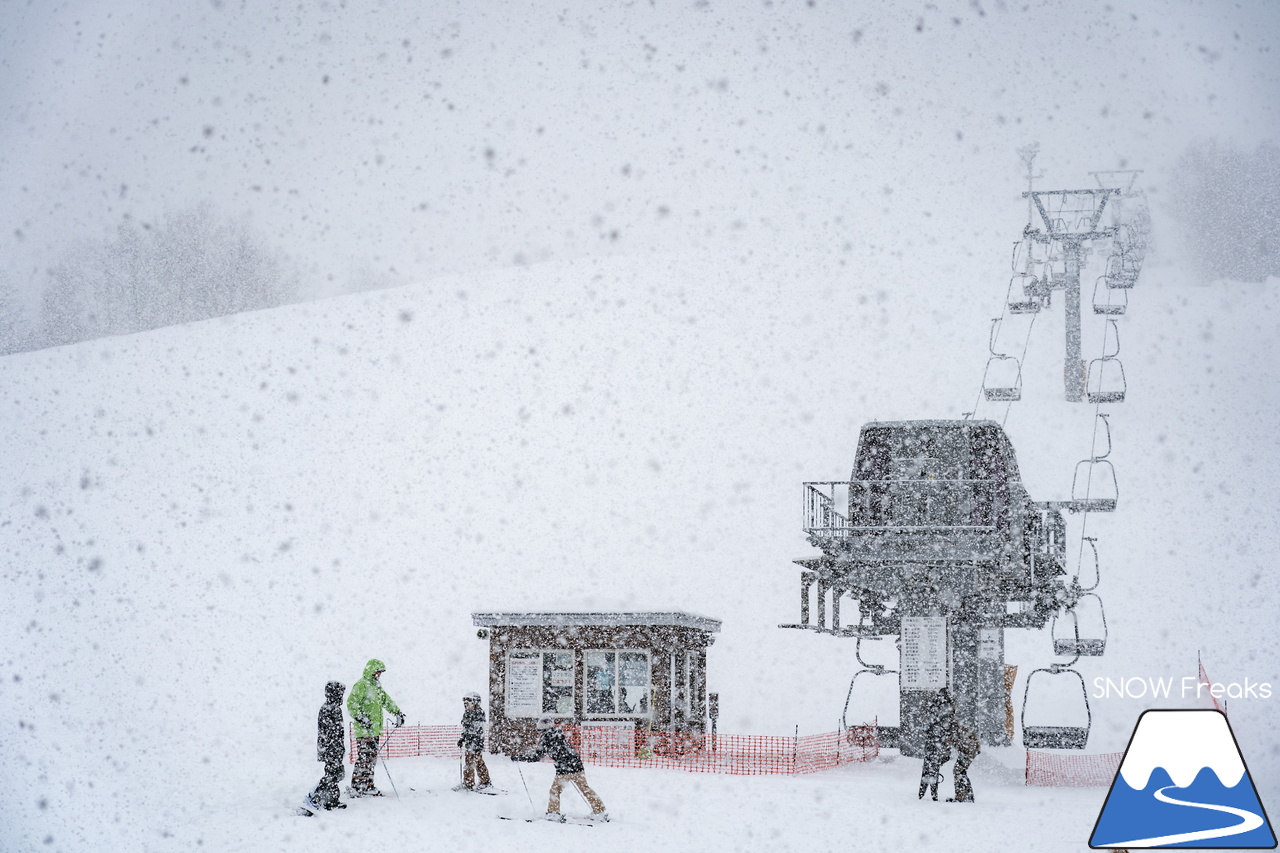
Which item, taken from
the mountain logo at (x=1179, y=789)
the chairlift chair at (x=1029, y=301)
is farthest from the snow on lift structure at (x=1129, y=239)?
the mountain logo at (x=1179, y=789)

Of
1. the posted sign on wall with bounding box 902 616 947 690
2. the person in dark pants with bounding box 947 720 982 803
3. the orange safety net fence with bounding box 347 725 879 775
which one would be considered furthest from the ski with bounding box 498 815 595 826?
the posted sign on wall with bounding box 902 616 947 690

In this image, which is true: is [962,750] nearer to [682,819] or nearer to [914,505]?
[682,819]

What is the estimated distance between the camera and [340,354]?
214 feet

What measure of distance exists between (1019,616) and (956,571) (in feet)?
15.1

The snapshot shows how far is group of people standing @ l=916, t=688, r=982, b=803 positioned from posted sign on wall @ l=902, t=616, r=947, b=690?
15.3 ft

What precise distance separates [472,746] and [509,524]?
3395 cm

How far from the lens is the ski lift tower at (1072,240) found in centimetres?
3509

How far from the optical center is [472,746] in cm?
1376

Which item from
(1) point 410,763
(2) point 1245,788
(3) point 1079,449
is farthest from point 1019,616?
(3) point 1079,449

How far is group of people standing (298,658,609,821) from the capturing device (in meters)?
11.9

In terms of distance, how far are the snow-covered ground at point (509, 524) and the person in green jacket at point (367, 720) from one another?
0.71 meters

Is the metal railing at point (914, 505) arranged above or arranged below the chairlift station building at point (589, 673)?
above

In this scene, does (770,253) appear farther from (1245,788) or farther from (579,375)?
(1245,788)

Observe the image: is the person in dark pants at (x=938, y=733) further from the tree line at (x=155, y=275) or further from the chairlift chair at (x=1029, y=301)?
the tree line at (x=155, y=275)
